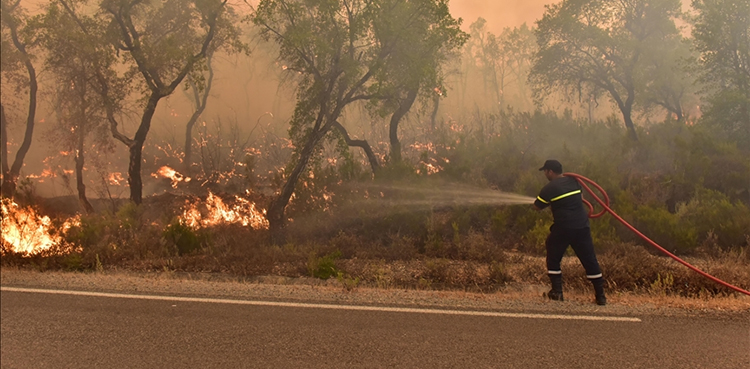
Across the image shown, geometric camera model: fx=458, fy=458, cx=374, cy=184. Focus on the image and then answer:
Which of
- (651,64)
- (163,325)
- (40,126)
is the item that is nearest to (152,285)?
(163,325)

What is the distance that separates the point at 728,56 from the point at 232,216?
2206 cm

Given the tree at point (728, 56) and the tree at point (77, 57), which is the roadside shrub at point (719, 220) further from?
the tree at point (77, 57)

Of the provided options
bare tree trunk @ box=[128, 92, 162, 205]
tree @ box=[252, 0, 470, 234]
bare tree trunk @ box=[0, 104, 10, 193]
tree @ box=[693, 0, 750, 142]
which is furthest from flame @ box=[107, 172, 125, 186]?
tree @ box=[693, 0, 750, 142]

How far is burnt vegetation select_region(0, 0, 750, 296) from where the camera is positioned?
10211mm

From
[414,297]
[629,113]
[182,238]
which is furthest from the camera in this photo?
[629,113]

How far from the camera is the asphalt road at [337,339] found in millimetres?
4453

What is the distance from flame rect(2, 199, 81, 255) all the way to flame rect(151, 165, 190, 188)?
11389 millimetres

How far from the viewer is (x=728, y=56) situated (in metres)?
20.3

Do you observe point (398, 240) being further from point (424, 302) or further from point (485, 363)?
point (485, 363)

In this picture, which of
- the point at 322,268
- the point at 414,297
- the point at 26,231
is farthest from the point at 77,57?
the point at 414,297

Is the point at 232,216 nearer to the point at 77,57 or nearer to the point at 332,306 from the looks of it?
the point at 332,306

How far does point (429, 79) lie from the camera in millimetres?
15781

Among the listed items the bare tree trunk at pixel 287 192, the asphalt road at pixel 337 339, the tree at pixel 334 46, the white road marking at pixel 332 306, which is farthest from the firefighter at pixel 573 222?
the tree at pixel 334 46

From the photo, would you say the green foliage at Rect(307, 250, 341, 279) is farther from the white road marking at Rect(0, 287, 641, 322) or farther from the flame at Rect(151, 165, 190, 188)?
the flame at Rect(151, 165, 190, 188)
